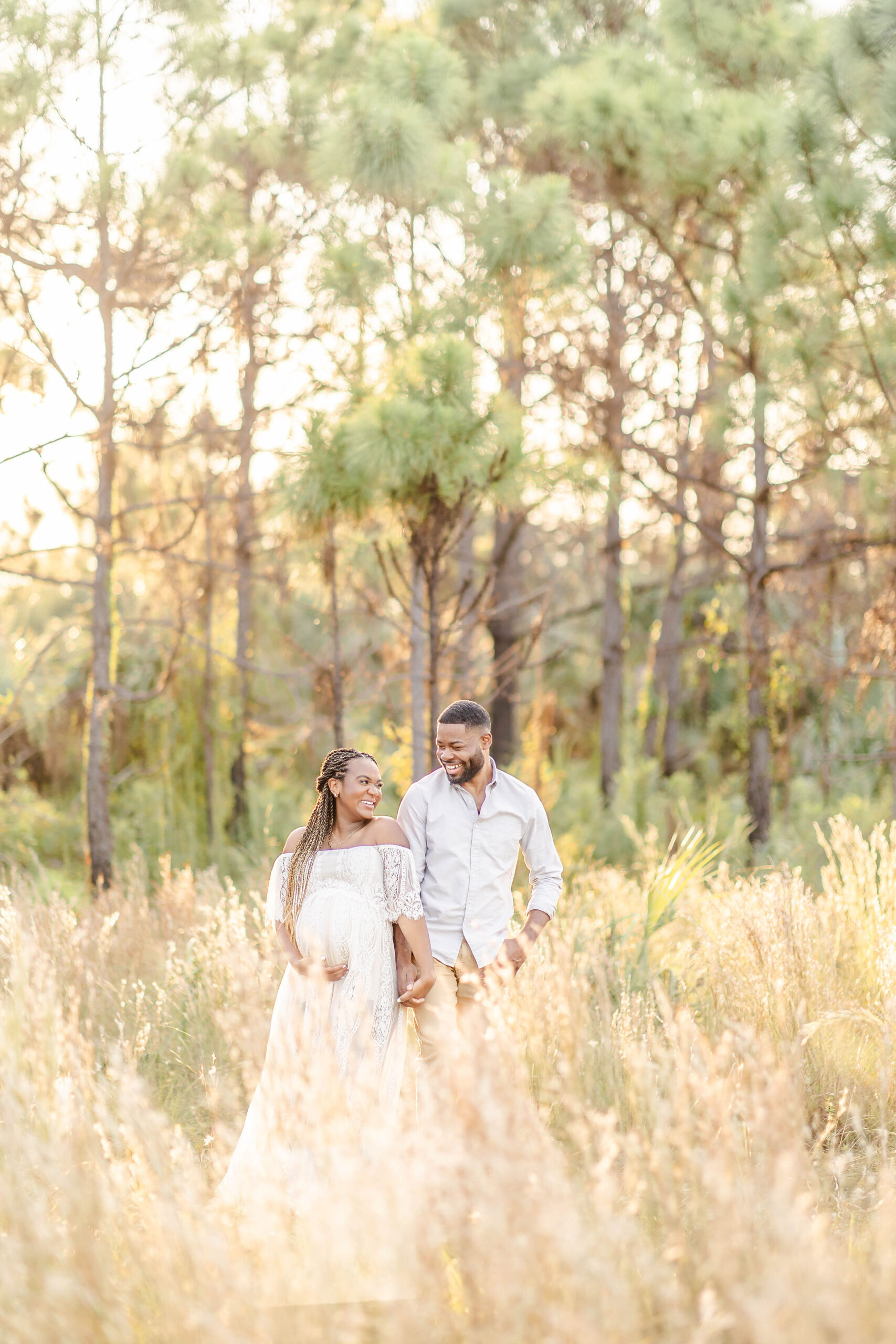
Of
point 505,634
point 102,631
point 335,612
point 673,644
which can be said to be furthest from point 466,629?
point 673,644

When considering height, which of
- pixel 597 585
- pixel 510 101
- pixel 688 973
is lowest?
pixel 688 973

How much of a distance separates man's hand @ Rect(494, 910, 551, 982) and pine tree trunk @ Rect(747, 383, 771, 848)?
20.8 feet

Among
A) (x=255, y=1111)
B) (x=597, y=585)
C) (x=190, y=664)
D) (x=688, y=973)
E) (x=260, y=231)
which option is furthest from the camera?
(x=597, y=585)

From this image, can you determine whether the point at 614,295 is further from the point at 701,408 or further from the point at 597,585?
the point at 597,585

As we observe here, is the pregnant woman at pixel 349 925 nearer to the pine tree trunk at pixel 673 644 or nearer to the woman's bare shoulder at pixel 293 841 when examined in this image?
the woman's bare shoulder at pixel 293 841

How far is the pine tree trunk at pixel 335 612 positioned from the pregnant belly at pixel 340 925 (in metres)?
4.25

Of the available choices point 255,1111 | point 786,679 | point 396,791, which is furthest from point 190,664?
point 255,1111

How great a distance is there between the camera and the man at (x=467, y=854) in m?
3.58

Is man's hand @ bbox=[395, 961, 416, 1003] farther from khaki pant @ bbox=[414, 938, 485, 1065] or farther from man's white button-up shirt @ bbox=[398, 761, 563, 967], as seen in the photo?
man's white button-up shirt @ bbox=[398, 761, 563, 967]

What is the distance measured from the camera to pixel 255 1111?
10.8 ft

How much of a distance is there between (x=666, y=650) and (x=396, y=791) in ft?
10.5

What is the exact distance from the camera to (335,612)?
8062 mm

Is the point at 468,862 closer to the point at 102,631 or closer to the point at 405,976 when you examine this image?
the point at 405,976

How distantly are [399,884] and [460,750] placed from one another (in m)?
0.45
